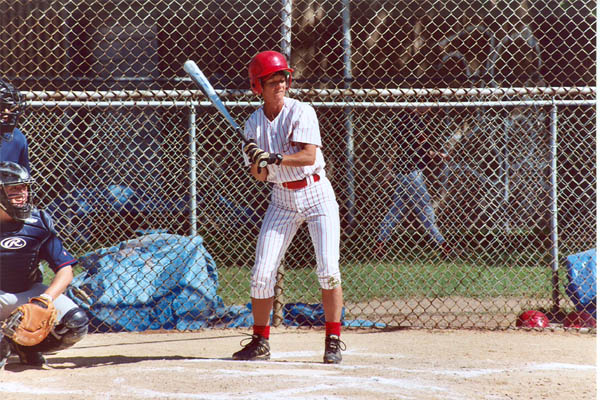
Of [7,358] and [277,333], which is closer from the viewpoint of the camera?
[7,358]

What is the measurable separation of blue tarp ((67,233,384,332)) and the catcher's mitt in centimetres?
104

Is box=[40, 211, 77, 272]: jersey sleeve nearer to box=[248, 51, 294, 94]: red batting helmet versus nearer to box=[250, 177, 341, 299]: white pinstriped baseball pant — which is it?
box=[250, 177, 341, 299]: white pinstriped baseball pant

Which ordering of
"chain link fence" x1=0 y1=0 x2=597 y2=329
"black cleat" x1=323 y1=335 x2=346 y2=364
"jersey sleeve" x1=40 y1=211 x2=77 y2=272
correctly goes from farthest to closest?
"chain link fence" x1=0 y1=0 x2=597 y2=329, "jersey sleeve" x1=40 y1=211 x2=77 y2=272, "black cleat" x1=323 y1=335 x2=346 y2=364

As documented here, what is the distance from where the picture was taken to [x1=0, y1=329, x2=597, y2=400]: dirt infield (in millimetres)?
3586

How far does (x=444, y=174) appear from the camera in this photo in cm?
838

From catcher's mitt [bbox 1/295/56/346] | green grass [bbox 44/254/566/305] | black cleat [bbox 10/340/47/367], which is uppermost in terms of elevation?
green grass [bbox 44/254/566/305]

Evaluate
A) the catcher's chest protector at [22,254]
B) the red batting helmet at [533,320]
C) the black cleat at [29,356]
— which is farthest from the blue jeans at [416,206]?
the black cleat at [29,356]

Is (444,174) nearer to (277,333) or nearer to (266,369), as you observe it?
(277,333)

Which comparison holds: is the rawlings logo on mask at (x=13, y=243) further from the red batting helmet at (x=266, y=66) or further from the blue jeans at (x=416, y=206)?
the blue jeans at (x=416, y=206)

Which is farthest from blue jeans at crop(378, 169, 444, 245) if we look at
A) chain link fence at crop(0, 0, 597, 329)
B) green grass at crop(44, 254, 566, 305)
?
green grass at crop(44, 254, 566, 305)

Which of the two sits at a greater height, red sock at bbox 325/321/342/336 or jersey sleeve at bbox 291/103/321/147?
jersey sleeve at bbox 291/103/321/147

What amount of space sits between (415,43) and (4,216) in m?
6.66

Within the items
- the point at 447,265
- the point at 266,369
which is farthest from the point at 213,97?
the point at 447,265

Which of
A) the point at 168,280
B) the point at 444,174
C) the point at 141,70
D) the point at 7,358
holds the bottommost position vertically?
the point at 7,358
